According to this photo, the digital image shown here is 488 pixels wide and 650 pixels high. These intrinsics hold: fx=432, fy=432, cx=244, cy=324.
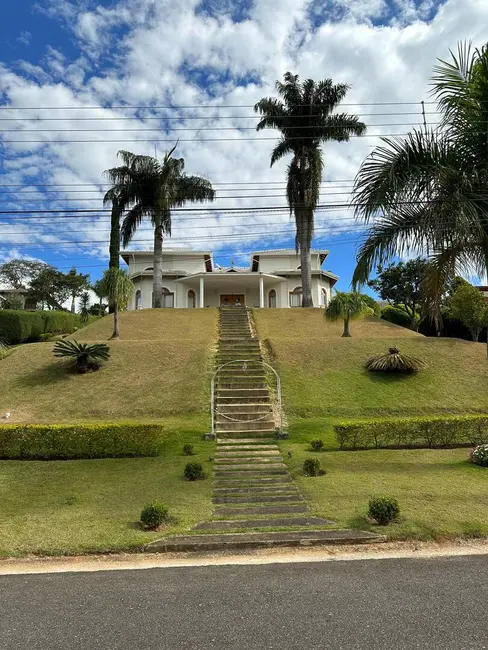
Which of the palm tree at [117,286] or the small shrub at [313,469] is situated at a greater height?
the palm tree at [117,286]

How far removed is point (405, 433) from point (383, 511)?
19.8 ft

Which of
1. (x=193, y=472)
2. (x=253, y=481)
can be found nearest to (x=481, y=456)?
(x=253, y=481)

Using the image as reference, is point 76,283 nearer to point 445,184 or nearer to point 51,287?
point 51,287

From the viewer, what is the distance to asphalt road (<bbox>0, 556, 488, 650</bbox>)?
3.51 meters

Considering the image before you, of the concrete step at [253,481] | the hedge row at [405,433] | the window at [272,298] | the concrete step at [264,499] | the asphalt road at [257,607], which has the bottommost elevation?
the asphalt road at [257,607]

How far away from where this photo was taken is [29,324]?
32875mm

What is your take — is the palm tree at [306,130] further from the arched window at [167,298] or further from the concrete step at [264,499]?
the concrete step at [264,499]

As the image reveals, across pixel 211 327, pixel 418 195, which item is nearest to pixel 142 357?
pixel 211 327

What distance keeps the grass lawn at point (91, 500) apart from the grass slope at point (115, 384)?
4.46 m

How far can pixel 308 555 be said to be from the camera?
563 centimetres

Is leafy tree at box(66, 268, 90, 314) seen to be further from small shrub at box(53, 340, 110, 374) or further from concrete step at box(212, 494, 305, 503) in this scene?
concrete step at box(212, 494, 305, 503)

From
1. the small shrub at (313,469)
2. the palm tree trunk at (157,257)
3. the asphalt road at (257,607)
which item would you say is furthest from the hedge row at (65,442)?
the palm tree trunk at (157,257)

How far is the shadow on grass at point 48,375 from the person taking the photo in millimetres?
18125

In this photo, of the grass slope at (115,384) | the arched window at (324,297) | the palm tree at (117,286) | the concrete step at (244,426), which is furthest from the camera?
the arched window at (324,297)
